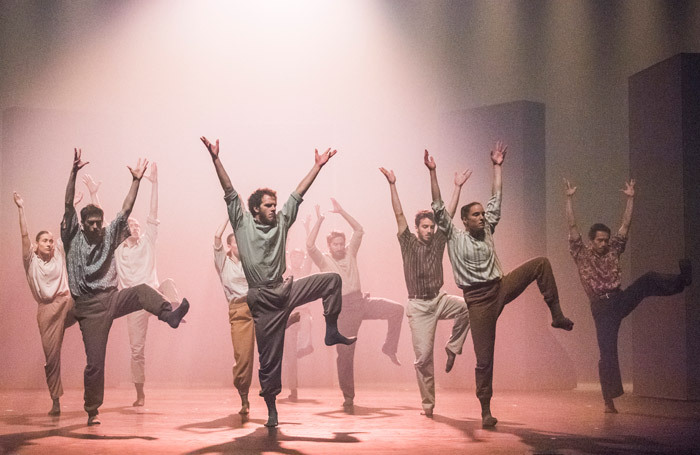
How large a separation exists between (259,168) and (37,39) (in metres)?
3.20

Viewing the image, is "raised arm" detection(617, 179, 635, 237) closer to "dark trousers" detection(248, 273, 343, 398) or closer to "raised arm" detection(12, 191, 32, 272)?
"dark trousers" detection(248, 273, 343, 398)

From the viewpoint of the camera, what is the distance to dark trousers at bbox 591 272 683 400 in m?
7.52

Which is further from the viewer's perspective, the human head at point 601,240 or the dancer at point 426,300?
the human head at point 601,240

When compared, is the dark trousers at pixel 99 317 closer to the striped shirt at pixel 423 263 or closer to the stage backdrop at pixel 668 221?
the striped shirt at pixel 423 263

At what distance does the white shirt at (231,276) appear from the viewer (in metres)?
7.57

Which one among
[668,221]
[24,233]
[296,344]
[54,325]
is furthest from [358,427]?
[668,221]

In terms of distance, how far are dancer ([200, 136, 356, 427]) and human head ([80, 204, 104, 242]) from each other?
1.23 m

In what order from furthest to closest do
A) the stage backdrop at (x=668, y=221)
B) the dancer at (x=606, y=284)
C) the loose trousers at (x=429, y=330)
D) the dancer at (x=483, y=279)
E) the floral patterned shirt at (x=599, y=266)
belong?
the stage backdrop at (x=668, y=221) → the floral patterned shirt at (x=599, y=266) → the dancer at (x=606, y=284) → the loose trousers at (x=429, y=330) → the dancer at (x=483, y=279)

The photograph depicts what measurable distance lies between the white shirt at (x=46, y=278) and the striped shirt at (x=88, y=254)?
1.49 metres

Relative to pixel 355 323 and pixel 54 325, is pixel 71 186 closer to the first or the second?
pixel 54 325

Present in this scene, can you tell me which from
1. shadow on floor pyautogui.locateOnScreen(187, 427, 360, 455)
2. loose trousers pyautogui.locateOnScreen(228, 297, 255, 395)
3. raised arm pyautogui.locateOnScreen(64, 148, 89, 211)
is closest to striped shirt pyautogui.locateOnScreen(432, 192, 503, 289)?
shadow on floor pyautogui.locateOnScreen(187, 427, 360, 455)

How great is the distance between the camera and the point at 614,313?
775 cm

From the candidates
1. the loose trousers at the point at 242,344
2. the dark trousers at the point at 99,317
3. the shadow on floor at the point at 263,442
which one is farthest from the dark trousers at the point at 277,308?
the loose trousers at the point at 242,344

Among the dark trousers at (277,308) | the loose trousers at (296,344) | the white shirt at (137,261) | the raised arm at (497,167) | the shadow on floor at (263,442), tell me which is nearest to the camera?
the shadow on floor at (263,442)
